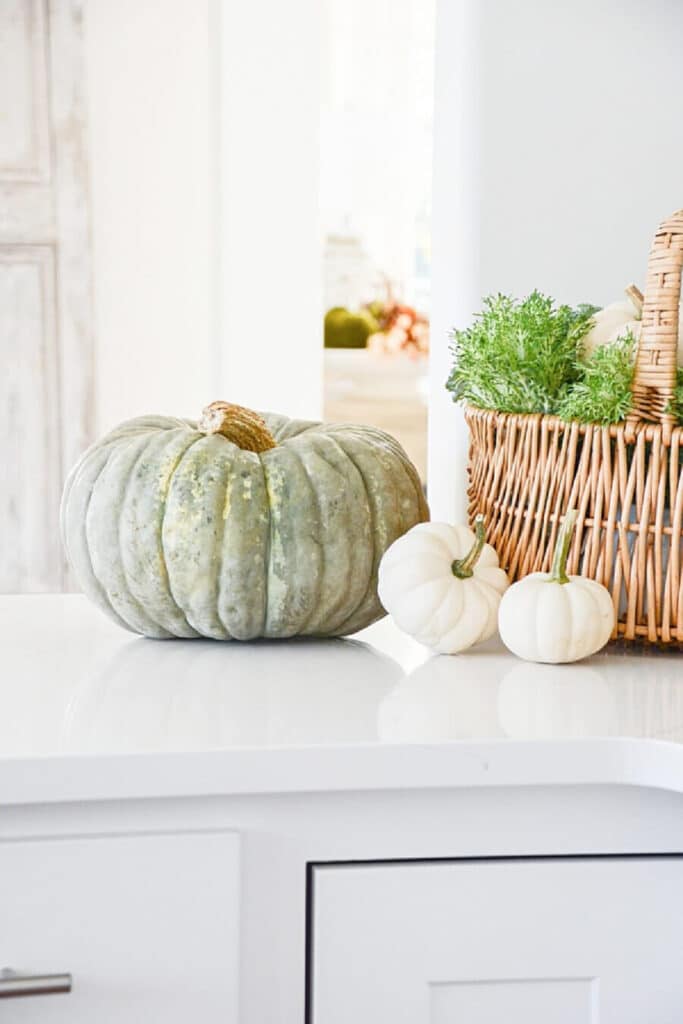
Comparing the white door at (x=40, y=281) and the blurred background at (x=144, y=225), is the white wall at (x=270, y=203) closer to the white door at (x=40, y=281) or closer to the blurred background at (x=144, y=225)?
the blurred background at (x=144, y=225)

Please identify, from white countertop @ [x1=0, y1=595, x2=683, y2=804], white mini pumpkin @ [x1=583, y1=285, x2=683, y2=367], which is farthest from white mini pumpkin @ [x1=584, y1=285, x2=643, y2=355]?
white countertop @ [x1=0, y1=595, x2=683, y2=804]

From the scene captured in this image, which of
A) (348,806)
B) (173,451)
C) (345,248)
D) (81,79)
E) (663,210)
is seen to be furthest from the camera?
(345,248)

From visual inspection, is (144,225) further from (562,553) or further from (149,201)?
(562,553)

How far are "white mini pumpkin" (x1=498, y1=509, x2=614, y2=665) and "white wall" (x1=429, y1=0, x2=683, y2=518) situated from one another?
344mm

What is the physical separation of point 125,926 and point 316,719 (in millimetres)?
194

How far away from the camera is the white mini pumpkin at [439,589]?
1036 millimetres

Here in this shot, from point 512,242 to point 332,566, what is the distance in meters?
0.47

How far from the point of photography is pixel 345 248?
20.1 ft

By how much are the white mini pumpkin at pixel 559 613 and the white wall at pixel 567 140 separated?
0.34m

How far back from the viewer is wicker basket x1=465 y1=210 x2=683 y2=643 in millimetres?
1000

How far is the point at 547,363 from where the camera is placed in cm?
107

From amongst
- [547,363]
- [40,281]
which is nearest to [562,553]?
[547,363]

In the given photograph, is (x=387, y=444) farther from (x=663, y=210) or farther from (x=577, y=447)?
(x=663, y=210)

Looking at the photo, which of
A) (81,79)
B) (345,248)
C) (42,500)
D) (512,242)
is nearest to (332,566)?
(512,242)
